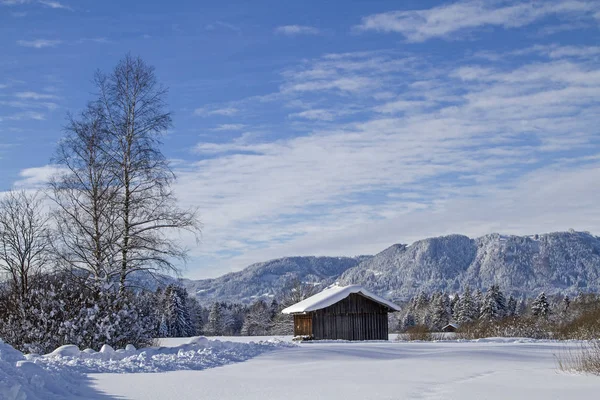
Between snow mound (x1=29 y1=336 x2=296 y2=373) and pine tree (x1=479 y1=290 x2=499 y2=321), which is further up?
pine tree (x1=479 y1=290 x2=499 y2=321)

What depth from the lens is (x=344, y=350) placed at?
16.5 metres

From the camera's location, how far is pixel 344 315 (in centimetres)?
3194

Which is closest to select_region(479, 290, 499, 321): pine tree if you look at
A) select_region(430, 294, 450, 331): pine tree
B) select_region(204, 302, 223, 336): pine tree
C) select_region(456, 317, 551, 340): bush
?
select_region(430, 294, 450, 331): pine tree

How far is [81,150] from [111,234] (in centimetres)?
304

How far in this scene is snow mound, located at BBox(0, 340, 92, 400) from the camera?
7074 millimetres

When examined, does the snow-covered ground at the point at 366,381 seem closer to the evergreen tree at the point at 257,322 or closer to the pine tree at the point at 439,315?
the pine tree at the point at 439,315

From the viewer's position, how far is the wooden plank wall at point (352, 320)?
31484 millimetres

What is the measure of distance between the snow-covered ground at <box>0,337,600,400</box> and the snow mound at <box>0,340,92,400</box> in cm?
2

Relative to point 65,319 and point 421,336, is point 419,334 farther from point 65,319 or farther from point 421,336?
point 65,319

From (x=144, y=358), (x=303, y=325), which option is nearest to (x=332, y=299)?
(x=303, y=325)

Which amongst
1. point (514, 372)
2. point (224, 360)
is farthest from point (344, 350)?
point (514, 372)

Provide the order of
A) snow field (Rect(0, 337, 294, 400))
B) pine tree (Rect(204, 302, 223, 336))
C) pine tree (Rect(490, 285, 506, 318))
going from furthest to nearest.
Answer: pine tree (Rect(204, 302, 223, 336))
pine tree (Rect(490, 285, 506, 318))
snow field (Rect(0, 337, 294, 400))

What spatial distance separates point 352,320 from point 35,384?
24.9m

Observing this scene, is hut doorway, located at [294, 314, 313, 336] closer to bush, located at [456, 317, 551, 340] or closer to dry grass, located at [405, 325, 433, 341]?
dry grass, located at [405, 325, 433, 341]
